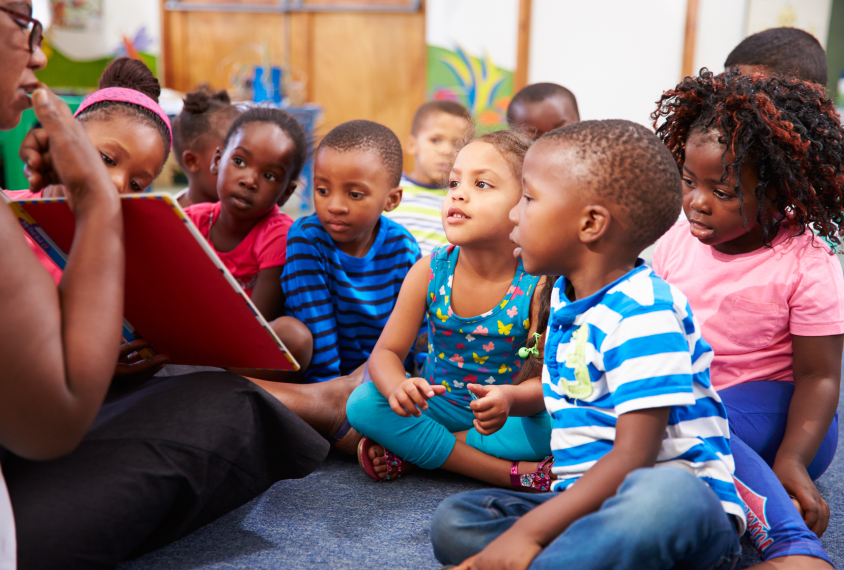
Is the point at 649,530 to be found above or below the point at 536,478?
above

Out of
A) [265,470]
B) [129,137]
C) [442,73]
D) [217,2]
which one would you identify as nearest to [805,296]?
[265,470]

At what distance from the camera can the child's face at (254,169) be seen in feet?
5.28

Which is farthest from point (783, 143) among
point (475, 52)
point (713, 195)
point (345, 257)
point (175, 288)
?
point (475, 52)

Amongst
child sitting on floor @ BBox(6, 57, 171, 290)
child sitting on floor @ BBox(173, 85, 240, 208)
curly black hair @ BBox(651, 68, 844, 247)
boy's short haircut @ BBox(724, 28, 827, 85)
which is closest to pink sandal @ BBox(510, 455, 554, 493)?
curly black hair @ BBox(651, 68, 844, 247)

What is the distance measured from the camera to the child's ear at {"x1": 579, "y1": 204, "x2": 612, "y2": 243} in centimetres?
87

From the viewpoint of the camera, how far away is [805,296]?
1.18 m

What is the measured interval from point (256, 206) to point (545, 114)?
1041 millimetres

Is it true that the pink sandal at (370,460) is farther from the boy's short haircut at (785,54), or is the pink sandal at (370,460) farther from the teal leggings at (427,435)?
the boy's short haircut at (785,54)

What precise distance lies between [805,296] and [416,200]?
118cm

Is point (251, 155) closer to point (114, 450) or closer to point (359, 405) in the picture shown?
point (359, 405)

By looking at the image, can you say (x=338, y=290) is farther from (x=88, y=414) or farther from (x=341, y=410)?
(x=88, y=414)

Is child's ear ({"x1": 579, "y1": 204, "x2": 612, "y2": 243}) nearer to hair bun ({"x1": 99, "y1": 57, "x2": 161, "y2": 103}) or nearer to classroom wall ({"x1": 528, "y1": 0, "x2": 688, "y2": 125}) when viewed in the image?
hair bun ({"x1": 99, "y1": 57, "x2": 161, "y2": 103})

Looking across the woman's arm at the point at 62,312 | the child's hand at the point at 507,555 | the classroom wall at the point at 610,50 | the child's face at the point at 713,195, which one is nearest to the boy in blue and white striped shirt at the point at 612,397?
the child's hand at the point at 507,555

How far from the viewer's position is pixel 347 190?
1.55 m
